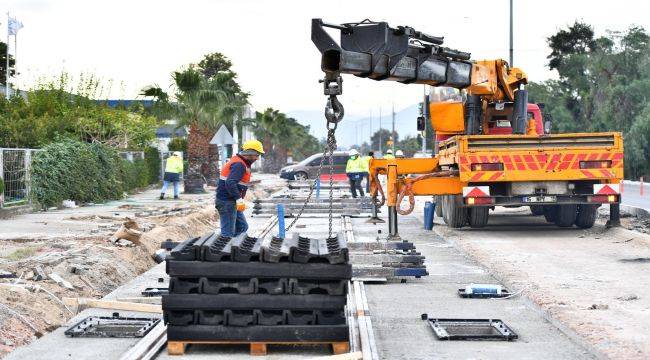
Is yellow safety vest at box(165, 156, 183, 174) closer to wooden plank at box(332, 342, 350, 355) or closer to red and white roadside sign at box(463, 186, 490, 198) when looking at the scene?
red and white roadside sign at box(463, 186, 490, 198)

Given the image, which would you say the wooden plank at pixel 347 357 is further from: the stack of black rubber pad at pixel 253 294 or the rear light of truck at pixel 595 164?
the rear light of truck at pixel 595 164

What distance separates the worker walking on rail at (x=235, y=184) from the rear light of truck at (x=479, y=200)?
6.32 metres

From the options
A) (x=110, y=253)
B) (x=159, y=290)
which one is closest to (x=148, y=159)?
(x=110, y=253)

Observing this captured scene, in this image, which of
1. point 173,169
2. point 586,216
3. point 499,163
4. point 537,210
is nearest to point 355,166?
point 173,169

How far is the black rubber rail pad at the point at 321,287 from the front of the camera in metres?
8.23

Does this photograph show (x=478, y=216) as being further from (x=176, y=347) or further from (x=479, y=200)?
(x=176, y=347)

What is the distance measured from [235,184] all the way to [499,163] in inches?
277

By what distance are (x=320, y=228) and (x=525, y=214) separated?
627cm

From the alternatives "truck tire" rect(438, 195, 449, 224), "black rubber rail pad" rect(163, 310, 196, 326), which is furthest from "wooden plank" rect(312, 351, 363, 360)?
"truck tire" rect(438, 195, 449, 224)

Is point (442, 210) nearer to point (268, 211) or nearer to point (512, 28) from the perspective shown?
point (268, 211)

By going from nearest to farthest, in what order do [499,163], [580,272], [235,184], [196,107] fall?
[235,184]
[580,272]
[499,163]
[196,107]

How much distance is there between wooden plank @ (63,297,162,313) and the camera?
10188mm

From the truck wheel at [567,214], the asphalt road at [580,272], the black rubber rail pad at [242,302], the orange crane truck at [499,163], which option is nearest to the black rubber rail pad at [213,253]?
the black rubber rail pad at [242,302]

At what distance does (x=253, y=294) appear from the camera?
26.9 ft
